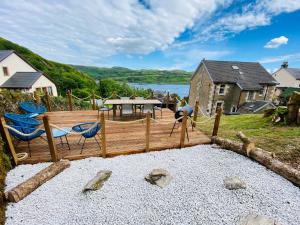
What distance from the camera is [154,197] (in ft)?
8.64

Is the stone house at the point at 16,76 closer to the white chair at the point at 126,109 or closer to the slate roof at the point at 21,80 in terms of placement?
the slate roof at the point at 21,80

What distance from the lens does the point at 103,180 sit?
2.93 metres

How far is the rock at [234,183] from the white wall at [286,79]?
36417 mm

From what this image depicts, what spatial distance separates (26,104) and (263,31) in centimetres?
2853

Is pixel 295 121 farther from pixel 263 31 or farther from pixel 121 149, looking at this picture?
pixel 263 31

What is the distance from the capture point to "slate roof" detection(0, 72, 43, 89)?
17812 mm

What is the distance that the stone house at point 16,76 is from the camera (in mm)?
17797

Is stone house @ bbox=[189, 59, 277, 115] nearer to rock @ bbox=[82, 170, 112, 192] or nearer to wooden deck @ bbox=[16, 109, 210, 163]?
wooden deck @ bbox=[16, 109, 210, 163]

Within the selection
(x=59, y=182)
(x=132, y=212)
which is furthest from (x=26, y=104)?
(x=132, y=212)

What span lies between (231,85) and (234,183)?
2018 cm

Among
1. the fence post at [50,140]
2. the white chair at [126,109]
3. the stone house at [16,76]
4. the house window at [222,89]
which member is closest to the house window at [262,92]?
the house window at [222,89]

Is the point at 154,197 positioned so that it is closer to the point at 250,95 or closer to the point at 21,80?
the point at 250,95

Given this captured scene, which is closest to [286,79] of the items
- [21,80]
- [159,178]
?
[159,178]

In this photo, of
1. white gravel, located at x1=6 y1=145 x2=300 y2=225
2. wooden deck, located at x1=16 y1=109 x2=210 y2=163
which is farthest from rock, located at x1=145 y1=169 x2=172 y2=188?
wooden deck, located at x1=16 y1=109 x2=210 y2=163
